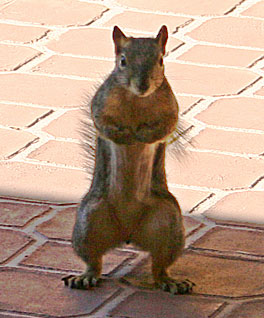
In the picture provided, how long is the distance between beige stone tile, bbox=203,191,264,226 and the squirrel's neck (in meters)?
1.04

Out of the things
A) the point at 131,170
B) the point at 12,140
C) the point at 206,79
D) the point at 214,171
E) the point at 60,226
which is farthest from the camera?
the point at 206,79

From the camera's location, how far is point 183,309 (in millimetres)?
4672

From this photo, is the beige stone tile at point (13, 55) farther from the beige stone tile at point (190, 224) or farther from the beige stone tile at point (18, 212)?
the beige stone tile at point (190, 224)

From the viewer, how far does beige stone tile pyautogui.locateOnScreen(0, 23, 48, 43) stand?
27.2 feet

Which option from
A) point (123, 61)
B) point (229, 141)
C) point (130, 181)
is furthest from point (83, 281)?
point (229, 141)

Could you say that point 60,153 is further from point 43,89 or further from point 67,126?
point 43,89

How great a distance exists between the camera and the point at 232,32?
332 inches

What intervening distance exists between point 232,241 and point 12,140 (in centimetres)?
186

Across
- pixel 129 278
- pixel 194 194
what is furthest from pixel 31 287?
pixel 194 194

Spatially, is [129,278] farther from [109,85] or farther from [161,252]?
[109,85]

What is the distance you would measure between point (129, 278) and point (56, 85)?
2.74 meters

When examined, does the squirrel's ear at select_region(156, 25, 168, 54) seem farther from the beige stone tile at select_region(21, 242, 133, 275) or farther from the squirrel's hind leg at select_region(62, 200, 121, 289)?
the beige stone tile at select_region(21, 242, 133, 275)

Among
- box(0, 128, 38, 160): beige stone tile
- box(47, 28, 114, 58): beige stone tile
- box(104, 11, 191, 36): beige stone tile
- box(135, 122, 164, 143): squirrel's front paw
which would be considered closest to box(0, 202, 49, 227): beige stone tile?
box(0, 128, 38, 160): beige stone tile

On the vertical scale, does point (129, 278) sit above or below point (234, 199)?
below
